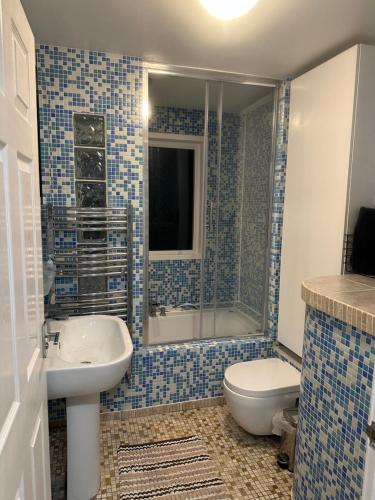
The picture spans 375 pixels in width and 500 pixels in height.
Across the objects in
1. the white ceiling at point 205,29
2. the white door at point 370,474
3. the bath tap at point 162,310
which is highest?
the white ceiling at point 205,29

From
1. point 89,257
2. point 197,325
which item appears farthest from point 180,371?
point 89,257

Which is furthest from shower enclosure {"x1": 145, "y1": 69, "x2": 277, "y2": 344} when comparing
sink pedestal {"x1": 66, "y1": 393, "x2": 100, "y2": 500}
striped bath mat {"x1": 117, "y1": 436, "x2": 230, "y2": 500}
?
sink pedestal {"x1": 66, "y1": 393, "x2": 100, "y2": 500}

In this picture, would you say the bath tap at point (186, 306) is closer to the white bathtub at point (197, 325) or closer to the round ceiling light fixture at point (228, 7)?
the white bathtub at point (197, 325)

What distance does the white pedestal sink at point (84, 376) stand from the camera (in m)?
1.57

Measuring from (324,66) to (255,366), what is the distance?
201 centimetres

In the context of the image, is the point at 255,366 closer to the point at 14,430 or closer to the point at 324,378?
the point at 324,378

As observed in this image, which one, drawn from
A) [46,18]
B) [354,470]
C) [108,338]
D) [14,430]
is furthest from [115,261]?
[354,470]

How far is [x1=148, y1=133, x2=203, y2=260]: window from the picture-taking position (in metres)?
3.13

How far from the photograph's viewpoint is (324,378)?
1.42 metres

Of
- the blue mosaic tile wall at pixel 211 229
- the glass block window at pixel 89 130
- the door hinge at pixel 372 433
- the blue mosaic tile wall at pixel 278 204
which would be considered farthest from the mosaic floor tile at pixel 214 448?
the glass block window at pixel 89 130

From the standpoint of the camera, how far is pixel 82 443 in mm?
1786

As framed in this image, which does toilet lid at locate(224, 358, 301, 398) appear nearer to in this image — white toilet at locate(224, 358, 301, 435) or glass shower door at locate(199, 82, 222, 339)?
white toilet at locate(224, 358, 301, 435)

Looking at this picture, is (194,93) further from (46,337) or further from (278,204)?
(46,337)

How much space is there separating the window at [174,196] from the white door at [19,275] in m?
1.91
